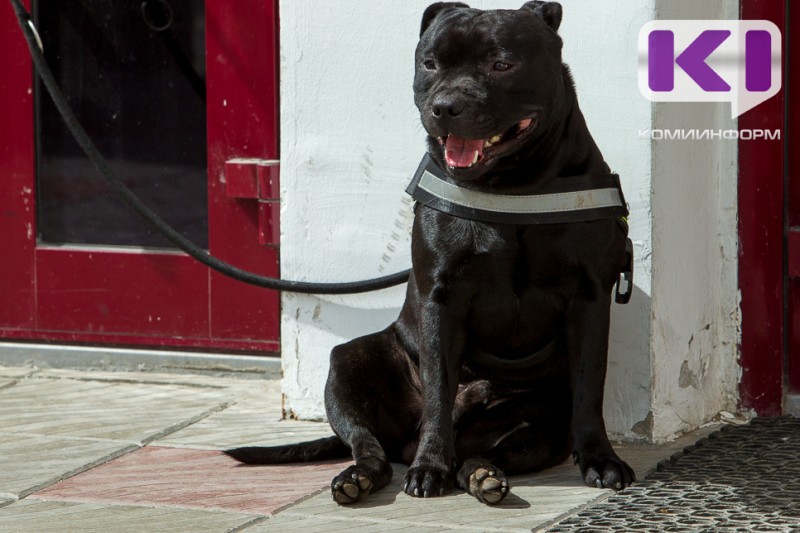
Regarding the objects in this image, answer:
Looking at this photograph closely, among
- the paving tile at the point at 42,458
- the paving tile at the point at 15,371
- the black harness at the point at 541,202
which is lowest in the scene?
the paving tile at the point at 42,458

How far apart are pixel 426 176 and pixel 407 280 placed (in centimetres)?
60

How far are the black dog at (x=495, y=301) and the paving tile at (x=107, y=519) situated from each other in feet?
1.10

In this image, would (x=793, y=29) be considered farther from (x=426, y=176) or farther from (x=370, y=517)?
(x=370, y=517)

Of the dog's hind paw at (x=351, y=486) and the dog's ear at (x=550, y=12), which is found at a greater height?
the dog's ear at (x=550, y=12)

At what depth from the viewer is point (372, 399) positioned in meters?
3.84

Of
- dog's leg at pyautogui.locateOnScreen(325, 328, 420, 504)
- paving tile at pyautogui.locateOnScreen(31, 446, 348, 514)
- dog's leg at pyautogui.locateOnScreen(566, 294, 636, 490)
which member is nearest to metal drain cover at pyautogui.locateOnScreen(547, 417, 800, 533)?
dog's leg at pyautogui.locateOnScreen(566, 294, 636, 490)

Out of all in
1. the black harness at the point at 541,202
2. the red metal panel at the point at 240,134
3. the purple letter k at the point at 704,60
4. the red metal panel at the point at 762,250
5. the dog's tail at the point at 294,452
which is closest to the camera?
the black harness at the point at 541,202

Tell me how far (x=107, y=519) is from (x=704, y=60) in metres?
2.30

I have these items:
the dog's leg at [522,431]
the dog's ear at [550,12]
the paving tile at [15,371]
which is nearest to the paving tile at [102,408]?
the paving tile at [15,371]

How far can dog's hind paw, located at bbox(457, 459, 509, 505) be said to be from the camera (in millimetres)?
3406

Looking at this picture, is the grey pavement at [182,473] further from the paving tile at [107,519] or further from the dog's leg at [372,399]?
the dog's leg at [372,399]

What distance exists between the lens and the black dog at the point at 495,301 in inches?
136

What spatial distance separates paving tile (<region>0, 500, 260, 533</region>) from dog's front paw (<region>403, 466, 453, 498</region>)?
17.0 inches

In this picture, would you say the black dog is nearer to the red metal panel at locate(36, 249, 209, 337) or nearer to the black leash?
the black leash
